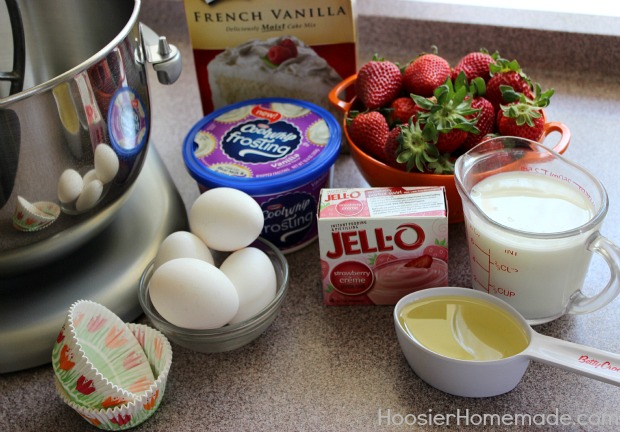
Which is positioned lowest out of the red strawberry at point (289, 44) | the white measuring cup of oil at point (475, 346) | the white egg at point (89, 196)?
the white measuring cup of oil at point (475, 346)

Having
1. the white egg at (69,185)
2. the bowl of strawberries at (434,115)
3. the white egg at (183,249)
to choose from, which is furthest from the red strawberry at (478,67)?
the white egg at (69,185)

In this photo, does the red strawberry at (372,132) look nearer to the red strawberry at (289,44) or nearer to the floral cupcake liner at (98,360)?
the red strawberry at (289,44)

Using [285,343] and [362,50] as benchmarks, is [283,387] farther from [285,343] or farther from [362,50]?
[362,50]

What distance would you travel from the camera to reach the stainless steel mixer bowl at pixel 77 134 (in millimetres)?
734

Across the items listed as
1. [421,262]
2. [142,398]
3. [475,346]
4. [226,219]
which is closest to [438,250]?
[421,262]

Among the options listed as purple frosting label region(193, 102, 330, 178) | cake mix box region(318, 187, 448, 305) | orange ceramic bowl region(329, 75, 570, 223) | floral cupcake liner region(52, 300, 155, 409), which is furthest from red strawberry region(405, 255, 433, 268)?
floral cupcake liner region(52, 300, 155, 409)

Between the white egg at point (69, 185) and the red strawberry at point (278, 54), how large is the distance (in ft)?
1.35

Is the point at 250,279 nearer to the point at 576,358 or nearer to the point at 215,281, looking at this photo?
the point at 215,281

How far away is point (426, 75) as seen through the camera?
3.32ft

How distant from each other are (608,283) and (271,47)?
1.92 feet

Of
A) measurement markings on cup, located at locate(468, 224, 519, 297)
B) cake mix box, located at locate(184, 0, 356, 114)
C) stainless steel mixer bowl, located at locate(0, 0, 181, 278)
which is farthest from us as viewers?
cake mix box, located at locate(184, 0, 356, 114)

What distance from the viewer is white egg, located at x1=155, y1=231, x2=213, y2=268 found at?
2.87 feet

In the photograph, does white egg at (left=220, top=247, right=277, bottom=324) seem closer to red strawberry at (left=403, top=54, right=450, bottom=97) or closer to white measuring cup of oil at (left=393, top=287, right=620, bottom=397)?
white measuring cup of oil at (left=393, top=287, right=620, bottom=397)

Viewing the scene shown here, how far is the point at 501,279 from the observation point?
85cm
